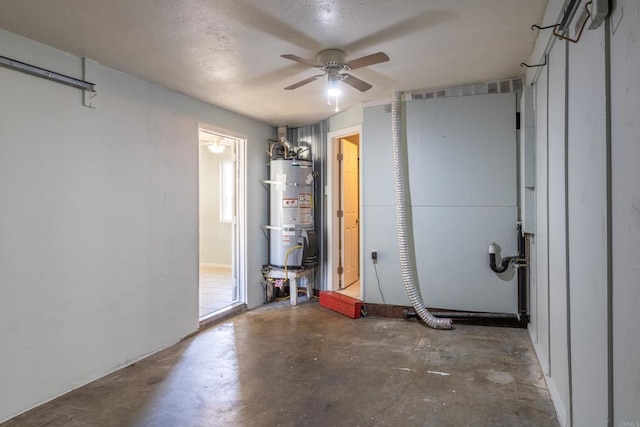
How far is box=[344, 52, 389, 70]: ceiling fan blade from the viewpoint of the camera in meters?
2.37

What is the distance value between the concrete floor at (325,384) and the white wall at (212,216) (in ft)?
12.8

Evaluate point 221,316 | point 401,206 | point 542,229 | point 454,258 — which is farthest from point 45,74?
point 454,258

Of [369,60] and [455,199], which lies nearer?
[369,60]

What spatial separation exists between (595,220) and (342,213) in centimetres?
381

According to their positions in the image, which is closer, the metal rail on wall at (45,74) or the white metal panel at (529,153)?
the metal rail on wall at (45,74)

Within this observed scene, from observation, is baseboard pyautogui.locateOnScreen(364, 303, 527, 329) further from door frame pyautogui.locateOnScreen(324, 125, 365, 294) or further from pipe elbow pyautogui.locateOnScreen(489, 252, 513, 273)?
door frame pyautogui.locateOnScreen(324, 125, 365, 294)

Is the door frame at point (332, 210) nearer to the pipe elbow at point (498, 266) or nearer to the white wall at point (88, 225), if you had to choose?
the white wall at point (88, 225)

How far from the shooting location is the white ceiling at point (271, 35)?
213 cm

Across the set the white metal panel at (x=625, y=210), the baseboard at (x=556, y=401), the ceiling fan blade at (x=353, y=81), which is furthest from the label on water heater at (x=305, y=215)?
the white metal panel at (x=625, y=210)

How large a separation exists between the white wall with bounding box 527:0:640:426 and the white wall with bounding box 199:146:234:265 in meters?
6.22

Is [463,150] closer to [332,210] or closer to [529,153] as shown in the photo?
[529,153]

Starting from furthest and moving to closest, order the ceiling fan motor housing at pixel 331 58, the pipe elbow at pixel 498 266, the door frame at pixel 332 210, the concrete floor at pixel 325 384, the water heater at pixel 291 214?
1. the door frame at pixel 332 210
2. the water heater at pixel 291 214
3. the pipe elbow at pixel 498 266
4. the ceiling fan motor housing at pixel 331 58
5. the concrete floor at pixel 325 384

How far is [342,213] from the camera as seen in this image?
5125mm

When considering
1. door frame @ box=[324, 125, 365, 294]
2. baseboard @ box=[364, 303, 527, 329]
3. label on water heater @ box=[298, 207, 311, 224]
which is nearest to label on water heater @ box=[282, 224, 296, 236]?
label on water heater @ box=[298, 207, 311, 224]
